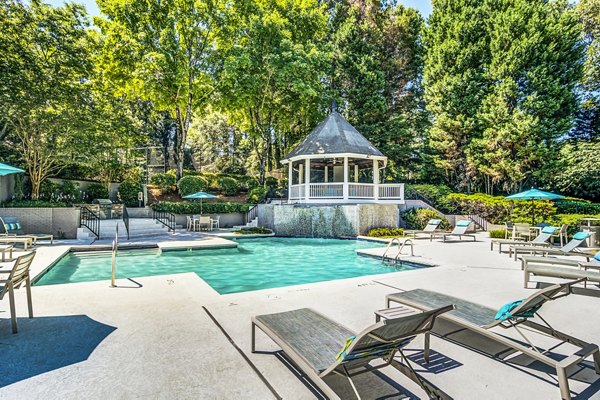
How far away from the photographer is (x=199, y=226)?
1933 centimetres

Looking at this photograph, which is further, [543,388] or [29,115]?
[29,115]

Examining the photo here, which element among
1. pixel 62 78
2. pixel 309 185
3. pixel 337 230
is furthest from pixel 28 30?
pixel 337 230

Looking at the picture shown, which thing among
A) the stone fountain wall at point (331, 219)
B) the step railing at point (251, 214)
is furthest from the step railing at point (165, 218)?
the stone fountain wall at point (331, 219)

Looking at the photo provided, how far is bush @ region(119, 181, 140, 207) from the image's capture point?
23.1 meters

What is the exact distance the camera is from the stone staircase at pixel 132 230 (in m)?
14.9

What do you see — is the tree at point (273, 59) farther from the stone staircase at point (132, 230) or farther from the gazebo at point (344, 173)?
the stone staircase at point (132, 230)

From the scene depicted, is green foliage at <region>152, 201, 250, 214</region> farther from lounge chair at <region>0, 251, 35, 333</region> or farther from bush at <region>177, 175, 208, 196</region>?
lounge chair at <region>0, 251, 35, 333</region>

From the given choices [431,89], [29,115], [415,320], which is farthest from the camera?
[431,89]

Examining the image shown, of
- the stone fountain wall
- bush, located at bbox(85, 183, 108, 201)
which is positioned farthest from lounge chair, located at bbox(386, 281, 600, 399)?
bush, located at bbox(85, 183, 108, 201)

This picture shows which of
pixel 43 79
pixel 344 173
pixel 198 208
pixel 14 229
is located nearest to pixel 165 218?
pixel 198 208

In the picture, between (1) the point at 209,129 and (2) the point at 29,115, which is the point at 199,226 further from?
(1) the point at 209,129

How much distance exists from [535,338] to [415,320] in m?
2.34

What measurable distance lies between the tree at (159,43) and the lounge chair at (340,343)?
21.9 metres

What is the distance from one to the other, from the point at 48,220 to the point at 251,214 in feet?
36.3
